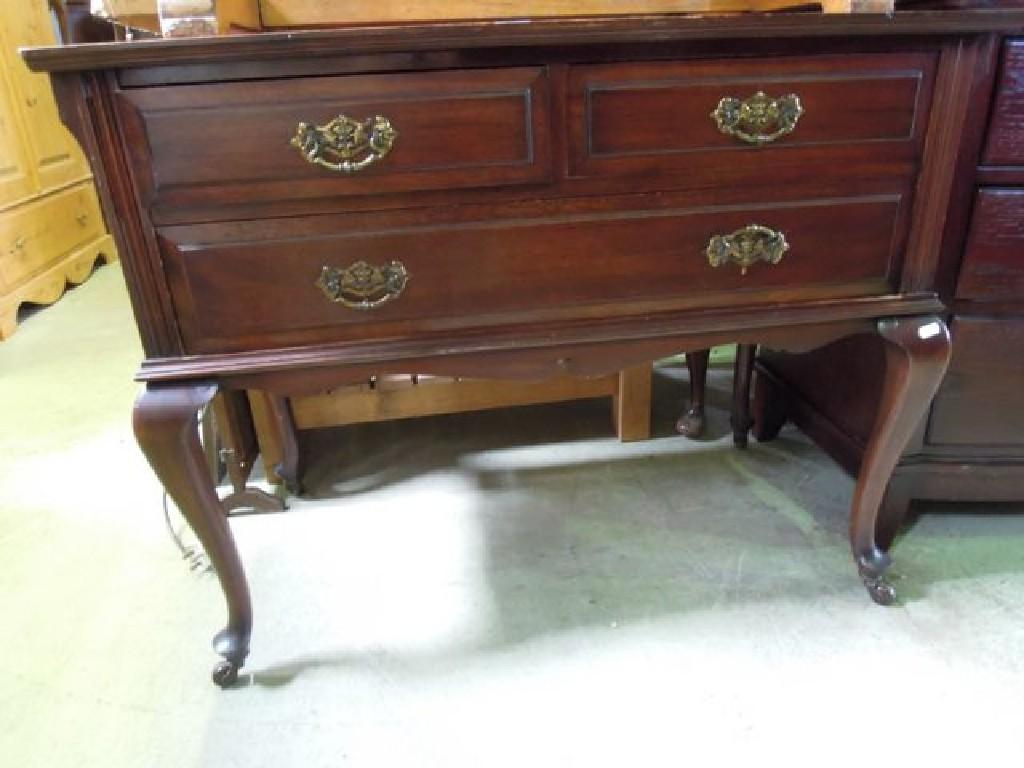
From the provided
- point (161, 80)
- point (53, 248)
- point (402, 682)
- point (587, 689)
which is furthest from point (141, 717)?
point (53, 248)

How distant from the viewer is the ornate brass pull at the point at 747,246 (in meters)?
0.86

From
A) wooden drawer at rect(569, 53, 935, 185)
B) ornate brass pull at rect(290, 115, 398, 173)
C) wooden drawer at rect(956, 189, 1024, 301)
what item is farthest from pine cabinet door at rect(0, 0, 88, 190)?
wooden drawer at rect(956, 189, 1024, 301)

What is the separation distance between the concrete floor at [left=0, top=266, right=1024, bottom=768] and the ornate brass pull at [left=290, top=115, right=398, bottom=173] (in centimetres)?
69

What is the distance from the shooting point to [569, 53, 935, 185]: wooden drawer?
789 mm

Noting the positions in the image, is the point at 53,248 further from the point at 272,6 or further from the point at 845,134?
the point at 845,134

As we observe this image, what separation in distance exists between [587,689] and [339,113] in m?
0.78

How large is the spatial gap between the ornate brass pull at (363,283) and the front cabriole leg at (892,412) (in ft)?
2.06

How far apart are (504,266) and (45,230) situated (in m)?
2.85

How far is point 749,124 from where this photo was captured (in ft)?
2.68

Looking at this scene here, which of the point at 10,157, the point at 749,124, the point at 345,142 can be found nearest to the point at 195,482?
the point at 345,142

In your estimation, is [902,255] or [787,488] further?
[787,488]

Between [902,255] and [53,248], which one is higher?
[902,255]

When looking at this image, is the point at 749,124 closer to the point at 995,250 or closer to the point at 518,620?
the point at 995,250

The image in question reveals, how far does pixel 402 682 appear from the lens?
1.01m
